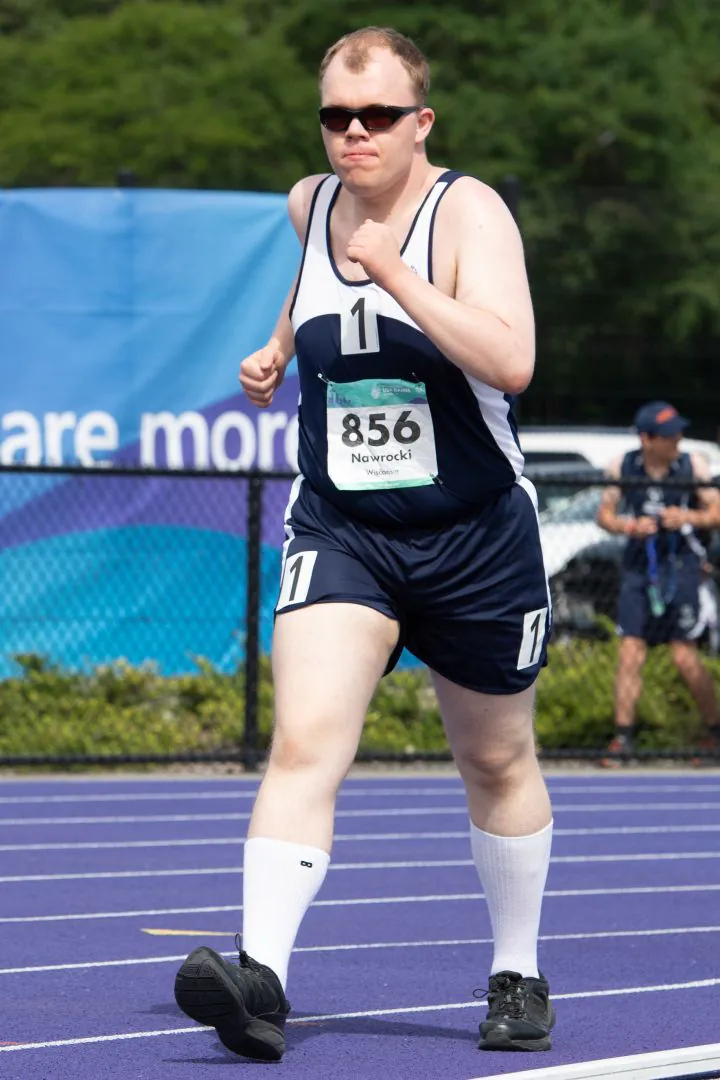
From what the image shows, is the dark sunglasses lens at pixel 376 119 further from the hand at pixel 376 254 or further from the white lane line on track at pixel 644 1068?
the white lane line on track at pixel 644 1068

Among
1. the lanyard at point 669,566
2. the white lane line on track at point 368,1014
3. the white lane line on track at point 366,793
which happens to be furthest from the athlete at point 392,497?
the lanyard at point 669,566

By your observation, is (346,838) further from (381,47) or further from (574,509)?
(574,509)

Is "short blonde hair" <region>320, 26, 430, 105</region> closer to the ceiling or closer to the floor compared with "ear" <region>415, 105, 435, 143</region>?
closer to the ceiling

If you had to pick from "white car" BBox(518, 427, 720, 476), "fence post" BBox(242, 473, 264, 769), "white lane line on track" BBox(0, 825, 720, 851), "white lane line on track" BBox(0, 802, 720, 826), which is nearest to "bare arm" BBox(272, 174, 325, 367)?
"white lane line on track" BBox(0, 825, 720, 851)

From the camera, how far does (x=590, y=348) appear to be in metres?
33.9

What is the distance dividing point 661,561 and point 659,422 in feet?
2.67

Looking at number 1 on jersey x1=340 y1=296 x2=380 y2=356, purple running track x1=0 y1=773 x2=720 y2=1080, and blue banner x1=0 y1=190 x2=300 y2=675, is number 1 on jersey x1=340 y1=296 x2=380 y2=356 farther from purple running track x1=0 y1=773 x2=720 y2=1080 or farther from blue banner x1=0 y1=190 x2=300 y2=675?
blue banner x1=0 y1=190 x2=300 y2=675

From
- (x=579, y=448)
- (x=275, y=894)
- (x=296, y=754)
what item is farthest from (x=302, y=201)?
(x=579, y=448)

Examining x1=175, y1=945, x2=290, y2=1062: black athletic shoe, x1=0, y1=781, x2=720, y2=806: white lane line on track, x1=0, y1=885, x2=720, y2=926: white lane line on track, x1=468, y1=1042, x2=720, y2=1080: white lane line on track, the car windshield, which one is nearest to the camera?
x1=175, y1=945, x2=290, y2=1062: black athletic shoe

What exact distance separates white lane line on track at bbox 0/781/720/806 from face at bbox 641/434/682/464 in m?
2.06

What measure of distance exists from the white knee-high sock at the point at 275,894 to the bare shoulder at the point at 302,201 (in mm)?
1378

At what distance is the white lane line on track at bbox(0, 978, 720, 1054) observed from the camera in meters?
4.64

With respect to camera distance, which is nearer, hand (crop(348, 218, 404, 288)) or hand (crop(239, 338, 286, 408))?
hand (crop(348, 218, 404, 288))

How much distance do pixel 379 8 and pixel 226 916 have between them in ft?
107
